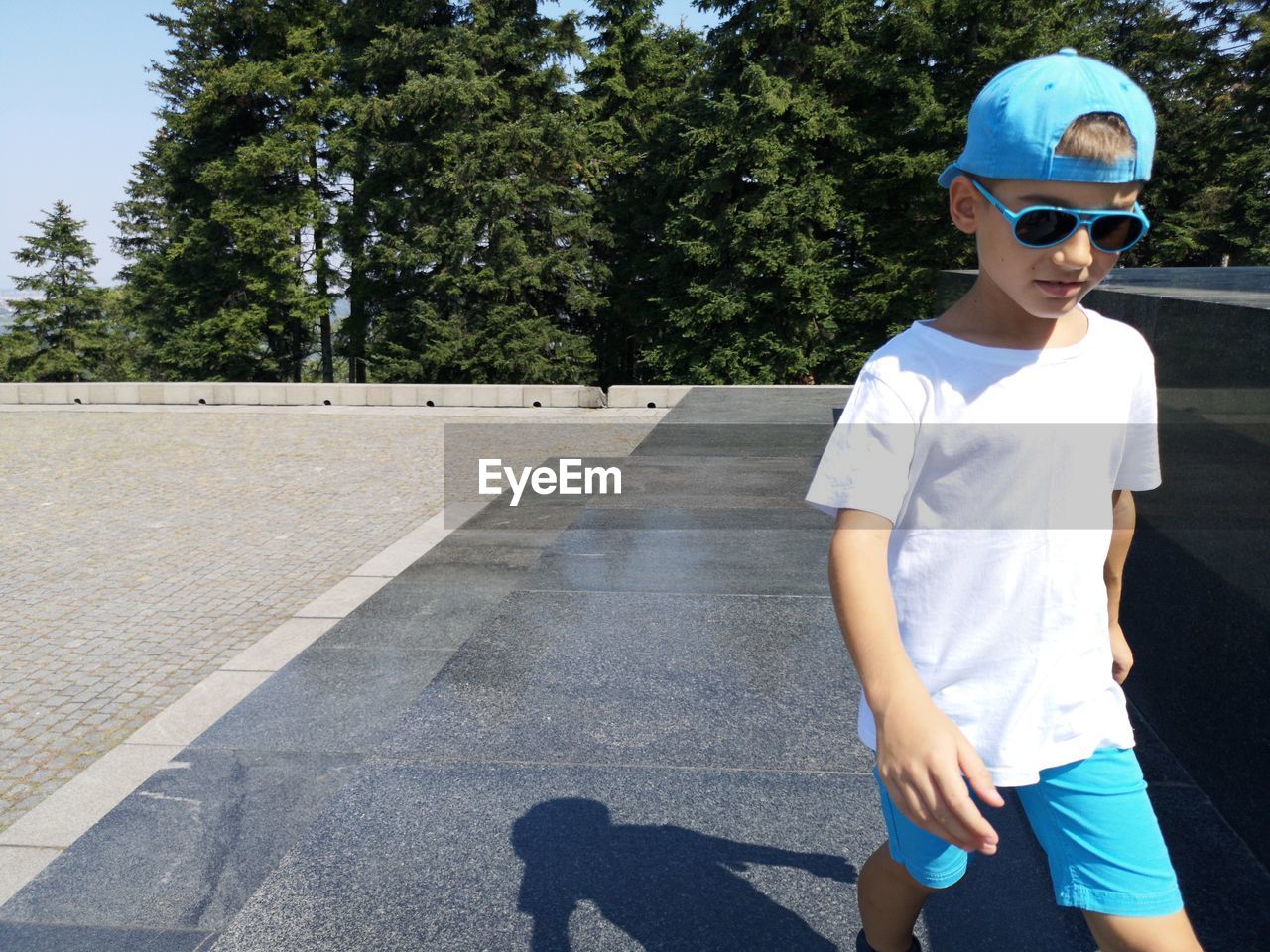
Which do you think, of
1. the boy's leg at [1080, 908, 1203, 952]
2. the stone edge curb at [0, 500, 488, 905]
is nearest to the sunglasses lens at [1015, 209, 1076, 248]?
the boy's leg at [1080, 908, 1203, 952]

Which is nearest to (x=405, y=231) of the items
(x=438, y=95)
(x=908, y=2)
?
(x=438, y=95)

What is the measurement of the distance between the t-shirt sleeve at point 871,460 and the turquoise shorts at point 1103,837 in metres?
0.42

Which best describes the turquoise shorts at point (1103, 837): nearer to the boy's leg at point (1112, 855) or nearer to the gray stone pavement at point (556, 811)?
the boy's leg at point (1112, 855)

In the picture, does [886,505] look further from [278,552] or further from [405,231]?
[405,231]

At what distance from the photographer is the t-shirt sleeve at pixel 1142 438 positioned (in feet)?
5.47

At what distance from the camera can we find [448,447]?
12938mm

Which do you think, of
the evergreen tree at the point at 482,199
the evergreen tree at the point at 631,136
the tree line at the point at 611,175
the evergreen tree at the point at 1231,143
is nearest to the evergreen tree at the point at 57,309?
the tree line at the point at 611,175

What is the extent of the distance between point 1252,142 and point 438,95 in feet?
64.4

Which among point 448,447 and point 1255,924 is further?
point 448,447

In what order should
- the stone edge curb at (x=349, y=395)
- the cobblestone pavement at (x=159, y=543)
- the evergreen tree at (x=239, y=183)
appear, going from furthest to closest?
the evergreen tree at (x=239, y=183) < the stone edge curb at (x=349, y=395) < the cobblestone pavement at (x=159, y=543)

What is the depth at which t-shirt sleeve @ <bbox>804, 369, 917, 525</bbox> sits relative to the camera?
1460mm

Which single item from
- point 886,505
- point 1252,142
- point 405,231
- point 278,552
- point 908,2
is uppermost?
point 908,2

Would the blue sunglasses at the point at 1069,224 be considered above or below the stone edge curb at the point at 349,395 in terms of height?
above

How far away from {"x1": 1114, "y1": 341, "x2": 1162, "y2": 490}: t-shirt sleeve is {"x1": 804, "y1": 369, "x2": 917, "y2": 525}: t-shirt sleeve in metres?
0.42
